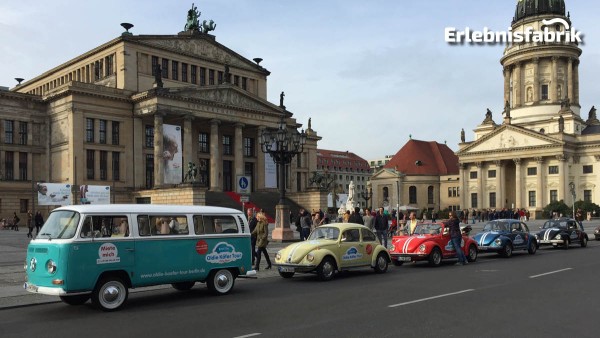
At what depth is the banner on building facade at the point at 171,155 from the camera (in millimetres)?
54938

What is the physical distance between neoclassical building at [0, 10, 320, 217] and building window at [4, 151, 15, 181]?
85 millimetres

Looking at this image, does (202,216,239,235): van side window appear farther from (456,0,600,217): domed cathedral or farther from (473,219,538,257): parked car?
(456,0,600,217): domed cathedral

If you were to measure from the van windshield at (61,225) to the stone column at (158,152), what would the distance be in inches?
1705

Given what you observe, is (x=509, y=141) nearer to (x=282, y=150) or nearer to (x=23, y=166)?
(x=23, y=166)

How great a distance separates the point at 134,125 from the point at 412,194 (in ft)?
221

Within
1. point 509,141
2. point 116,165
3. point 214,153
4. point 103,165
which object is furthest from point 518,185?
point 103,165

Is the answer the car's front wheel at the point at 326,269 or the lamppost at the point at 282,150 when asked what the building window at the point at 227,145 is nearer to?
the lamppost at the point at 282,150

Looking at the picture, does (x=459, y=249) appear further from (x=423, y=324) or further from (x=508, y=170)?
(x=508, y=170)

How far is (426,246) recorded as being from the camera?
65.0ft

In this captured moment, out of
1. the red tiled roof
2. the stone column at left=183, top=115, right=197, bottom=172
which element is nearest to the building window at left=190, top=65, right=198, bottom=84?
the stone column at left=183, top=115, right=197, bottom=172

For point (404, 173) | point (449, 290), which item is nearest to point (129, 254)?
point (449, 290)

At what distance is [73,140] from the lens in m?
53.4

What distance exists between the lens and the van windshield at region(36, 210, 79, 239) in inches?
454

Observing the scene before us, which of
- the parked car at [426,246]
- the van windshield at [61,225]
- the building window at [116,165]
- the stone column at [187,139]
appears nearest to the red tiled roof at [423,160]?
the stone column at [187,139]
